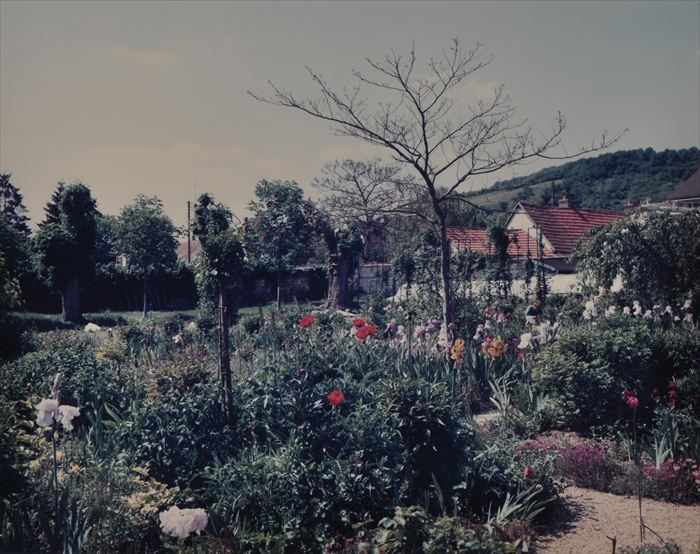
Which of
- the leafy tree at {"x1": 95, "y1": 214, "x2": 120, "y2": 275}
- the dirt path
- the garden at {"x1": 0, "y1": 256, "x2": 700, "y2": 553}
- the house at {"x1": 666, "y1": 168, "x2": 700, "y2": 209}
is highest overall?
the house at {"x1": 666, "y1": 168, "x2": 700, "y2": 209}

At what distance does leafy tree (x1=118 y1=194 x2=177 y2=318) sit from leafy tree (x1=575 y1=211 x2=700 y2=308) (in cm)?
1583

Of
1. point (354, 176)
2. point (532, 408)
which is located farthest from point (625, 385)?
point (354, 176)

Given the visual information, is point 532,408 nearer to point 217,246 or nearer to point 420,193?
point 217,246

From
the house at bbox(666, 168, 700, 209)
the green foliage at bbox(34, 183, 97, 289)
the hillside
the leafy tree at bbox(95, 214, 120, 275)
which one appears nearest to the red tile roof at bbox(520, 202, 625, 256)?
the hillside

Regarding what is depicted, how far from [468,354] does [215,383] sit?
3.67 meters

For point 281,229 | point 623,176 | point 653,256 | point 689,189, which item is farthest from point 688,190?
point 653,256

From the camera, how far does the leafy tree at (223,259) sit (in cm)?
481

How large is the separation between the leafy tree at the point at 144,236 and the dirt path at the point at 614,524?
1913 cm

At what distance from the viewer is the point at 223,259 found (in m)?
5.63

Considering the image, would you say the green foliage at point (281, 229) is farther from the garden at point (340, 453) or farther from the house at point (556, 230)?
the garden at point (340, 453)

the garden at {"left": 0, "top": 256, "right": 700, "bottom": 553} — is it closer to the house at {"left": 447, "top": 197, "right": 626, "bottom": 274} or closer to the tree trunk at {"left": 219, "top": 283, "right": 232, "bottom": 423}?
the tree trunk at {"left": 219, "top": 283, "right": 232, "bottom": 423}

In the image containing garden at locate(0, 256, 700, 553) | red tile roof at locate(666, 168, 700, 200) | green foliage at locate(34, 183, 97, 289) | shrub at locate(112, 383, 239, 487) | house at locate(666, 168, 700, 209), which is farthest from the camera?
red tile roof at locate(666, 168, 700, 200)

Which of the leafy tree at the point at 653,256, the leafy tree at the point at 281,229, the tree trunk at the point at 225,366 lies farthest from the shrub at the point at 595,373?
the leafy tree at the point at 281,229

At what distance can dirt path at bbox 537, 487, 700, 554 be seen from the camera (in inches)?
141
